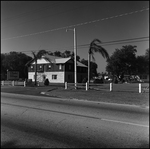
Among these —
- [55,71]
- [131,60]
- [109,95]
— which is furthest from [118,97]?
[55,71]

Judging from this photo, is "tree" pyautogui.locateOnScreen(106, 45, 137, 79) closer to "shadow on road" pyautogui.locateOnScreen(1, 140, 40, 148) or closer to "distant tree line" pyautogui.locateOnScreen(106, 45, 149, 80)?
"distant tree line" pyautogui.locateOnScreen(106, 45, 149, 80)

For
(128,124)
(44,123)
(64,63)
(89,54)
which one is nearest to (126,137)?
(128,124)

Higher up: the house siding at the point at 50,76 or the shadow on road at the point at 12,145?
the house siding at the point at 50,76

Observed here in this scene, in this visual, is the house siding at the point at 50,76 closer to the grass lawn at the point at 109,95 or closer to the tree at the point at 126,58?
the tree at the point at 126,58

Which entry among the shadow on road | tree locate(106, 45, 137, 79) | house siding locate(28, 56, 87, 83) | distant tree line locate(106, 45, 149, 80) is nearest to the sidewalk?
distant tree line locate(106, 45, 149, 80)

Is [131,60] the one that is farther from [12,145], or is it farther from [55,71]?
[55,71]

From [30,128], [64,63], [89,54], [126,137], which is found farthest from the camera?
[64,63]

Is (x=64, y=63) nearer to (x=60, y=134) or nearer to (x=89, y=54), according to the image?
(x=89, y=54)

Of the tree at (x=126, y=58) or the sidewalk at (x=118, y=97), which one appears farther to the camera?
the tree at (x=126, y=58)

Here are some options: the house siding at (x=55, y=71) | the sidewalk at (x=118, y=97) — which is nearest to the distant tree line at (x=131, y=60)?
the sidewalk at (x=118, y=97)

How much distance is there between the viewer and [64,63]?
127 feet

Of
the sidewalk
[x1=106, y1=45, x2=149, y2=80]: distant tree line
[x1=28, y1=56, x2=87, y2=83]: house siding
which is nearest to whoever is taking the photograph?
[x1=106, y1=45, x2=149, y2=80]: distant tree line

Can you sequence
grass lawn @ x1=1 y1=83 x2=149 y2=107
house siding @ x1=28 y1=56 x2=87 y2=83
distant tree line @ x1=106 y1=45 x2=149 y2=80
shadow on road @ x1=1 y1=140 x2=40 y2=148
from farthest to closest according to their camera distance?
house siding @ x1=28 y1=56 x2=87 y2=83 → grass lawn @ x1=1 y1=83 x2=149 y2=107 → distant tree line @ x1=106 y1=45 x2=149 y2=80 → shadow on road @ x1=1 y1=140 x2=40 y2=148

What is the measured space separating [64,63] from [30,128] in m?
34.6
